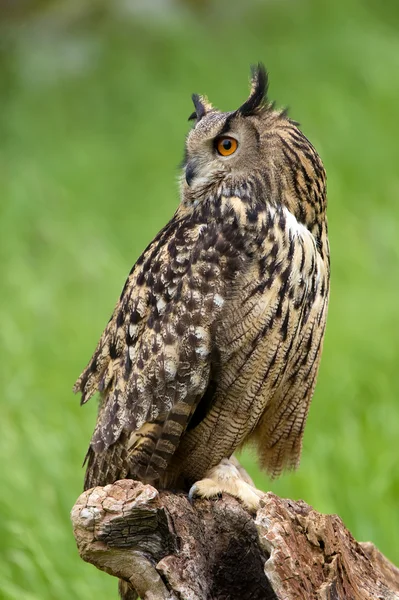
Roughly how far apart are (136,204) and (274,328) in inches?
213

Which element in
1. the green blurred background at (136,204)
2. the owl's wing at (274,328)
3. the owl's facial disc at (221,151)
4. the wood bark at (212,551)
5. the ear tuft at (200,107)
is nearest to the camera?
the wood bark at (212,551)

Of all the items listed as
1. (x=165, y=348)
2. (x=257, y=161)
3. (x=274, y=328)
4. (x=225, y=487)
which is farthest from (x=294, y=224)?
(x=225, y=487)

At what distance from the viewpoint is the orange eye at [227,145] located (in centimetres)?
270

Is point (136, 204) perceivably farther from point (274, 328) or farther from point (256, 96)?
point (274, 328)

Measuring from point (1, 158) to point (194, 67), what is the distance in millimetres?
1977

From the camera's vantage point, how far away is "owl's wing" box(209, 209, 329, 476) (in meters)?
Answer: 2.58

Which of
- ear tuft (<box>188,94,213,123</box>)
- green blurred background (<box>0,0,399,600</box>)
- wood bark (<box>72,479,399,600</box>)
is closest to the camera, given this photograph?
wood bark (<box>72,479,399,600</box>)

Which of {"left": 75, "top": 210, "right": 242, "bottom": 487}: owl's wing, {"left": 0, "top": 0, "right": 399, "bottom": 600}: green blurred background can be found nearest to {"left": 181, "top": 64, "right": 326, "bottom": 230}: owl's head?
{"left": 75, "top": 210, "right": 242, "bottom": 487}: owl's wing

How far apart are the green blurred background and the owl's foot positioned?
0.55m

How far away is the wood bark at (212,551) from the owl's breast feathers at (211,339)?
252mm

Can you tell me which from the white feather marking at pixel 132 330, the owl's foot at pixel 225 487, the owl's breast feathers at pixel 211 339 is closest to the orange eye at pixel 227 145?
the owl's breast feathers at pixel 211 339

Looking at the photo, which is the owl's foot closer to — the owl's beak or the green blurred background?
the green blurred background

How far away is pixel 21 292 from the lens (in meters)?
6.39

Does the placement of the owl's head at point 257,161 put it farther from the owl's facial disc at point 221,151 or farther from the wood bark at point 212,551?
the wood bark at point 212,551
